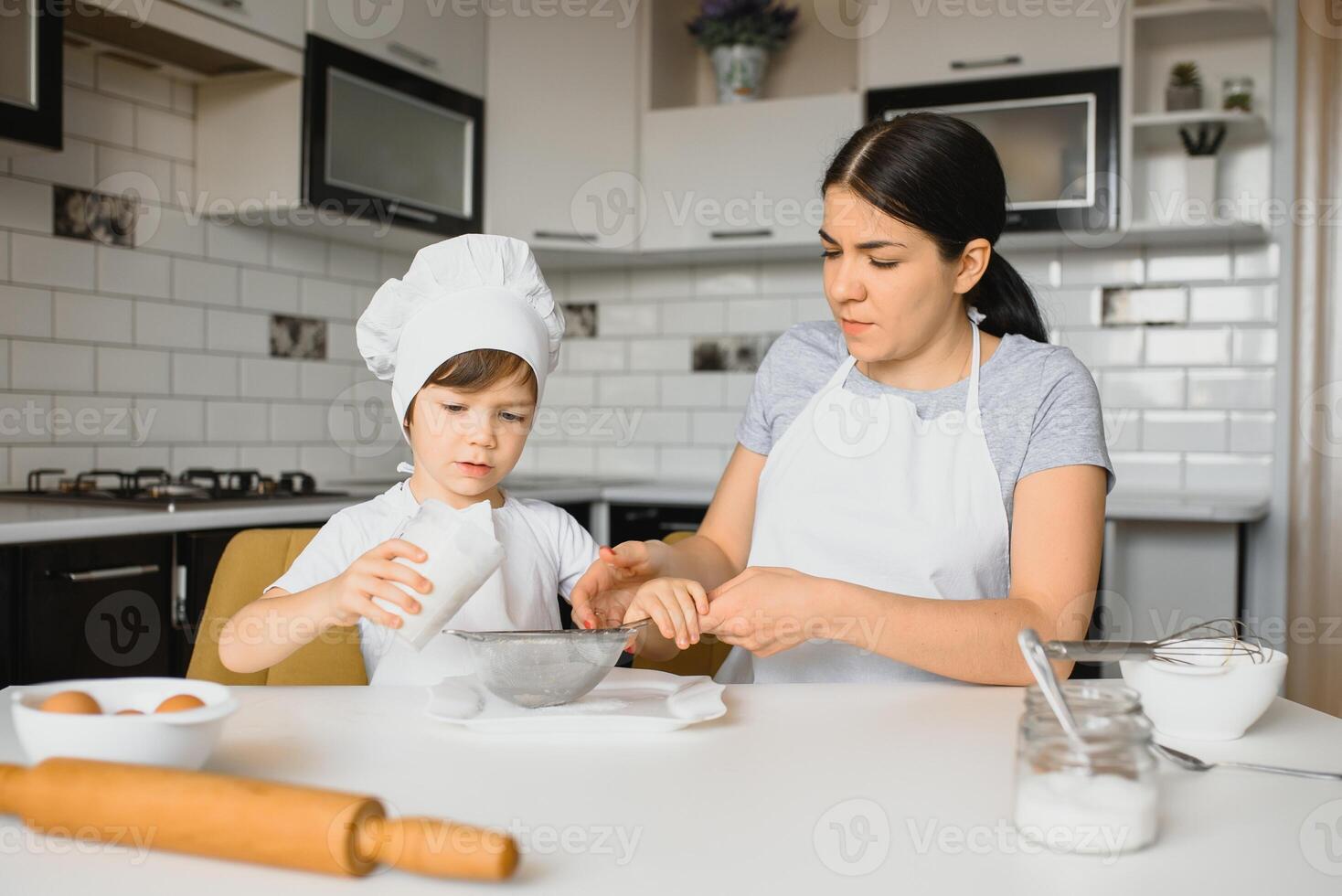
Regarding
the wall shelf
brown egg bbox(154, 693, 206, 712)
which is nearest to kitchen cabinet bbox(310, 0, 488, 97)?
the wall shelf

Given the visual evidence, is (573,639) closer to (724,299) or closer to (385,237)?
(385,237)

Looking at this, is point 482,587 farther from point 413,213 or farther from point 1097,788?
point 413,213

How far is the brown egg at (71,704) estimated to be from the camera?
2.54 ft

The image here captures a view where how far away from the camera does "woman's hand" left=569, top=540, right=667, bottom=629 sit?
131cm

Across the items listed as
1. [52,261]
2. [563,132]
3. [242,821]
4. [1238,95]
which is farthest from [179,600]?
[1238,95]

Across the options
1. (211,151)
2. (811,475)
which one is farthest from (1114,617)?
(211,151)

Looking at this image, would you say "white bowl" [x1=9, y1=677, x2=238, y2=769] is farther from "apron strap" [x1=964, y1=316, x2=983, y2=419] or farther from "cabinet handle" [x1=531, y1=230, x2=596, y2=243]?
"cabinet handle" [x1=531, y1=230, x2=596, y2=243]

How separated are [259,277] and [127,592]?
1274 millimetres

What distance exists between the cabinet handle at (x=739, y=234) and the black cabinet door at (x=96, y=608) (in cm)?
192

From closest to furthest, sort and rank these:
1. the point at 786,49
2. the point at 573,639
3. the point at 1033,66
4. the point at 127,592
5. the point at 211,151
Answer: the point at 573,639 < the point at 127,592 < the point at 211,151 < the point at 1033,66 < the point at 786,49

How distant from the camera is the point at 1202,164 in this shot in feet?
Result: 10.4

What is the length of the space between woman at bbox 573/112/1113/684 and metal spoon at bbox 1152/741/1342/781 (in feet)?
1.02

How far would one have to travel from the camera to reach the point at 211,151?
2.98 m

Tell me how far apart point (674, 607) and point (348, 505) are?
1556 millimetres
